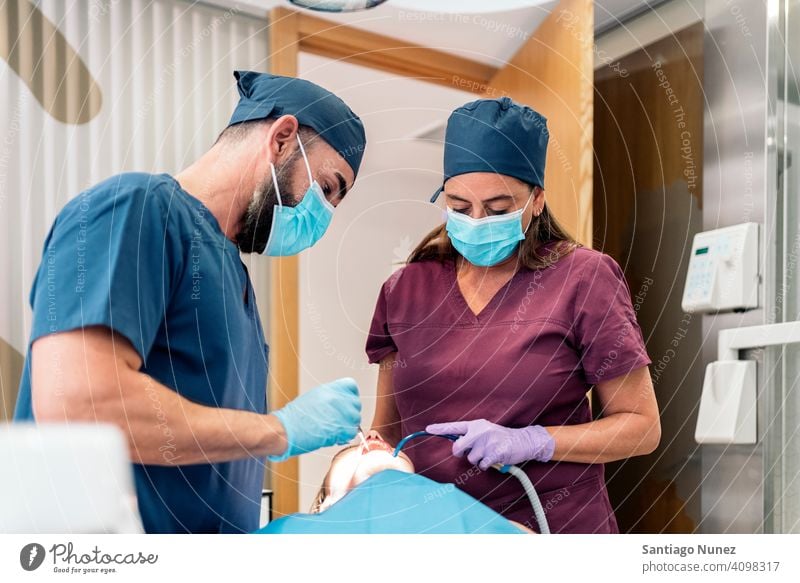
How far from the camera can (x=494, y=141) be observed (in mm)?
1045

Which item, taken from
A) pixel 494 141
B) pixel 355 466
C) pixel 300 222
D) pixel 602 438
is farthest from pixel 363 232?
pixel 602 438

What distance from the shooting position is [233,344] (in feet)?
3.01

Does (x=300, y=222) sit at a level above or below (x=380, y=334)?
above

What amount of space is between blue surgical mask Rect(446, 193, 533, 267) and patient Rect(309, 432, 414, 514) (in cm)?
28

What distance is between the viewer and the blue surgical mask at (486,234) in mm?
1035

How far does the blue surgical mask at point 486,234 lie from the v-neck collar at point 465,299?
34 millimetres

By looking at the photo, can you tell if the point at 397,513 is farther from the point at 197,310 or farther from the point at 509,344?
the point at 197,310

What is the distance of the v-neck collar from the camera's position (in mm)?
1064

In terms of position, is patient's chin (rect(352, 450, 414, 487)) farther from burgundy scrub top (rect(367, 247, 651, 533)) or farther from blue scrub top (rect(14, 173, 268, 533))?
blue scrub top (rect(14, 173, 268, 533))

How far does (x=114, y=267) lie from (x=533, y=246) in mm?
543

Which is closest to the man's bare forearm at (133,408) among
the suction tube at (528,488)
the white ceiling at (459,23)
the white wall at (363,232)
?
the white wall at (363,232)
